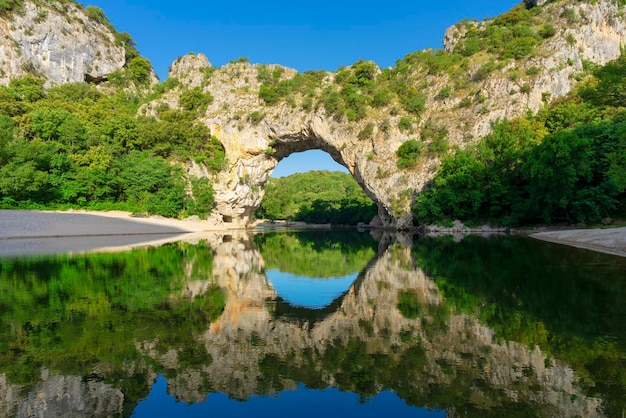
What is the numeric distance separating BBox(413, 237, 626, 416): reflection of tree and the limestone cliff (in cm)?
3338

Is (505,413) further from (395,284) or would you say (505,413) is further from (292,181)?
(292,181)

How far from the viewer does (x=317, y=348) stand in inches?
215

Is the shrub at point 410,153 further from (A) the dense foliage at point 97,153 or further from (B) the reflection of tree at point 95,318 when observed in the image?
(B) the reflection of tree at point 95,318

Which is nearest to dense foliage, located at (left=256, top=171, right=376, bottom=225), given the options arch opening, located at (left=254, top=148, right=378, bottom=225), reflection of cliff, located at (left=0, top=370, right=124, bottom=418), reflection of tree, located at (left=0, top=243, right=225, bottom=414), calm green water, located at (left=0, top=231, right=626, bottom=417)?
arch opening, located at (left=254, top=148, right=378, bottom=225)

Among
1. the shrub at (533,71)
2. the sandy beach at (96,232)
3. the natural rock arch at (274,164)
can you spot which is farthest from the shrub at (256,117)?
the shrub at (533,71)

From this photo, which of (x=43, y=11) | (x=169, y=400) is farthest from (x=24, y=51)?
(x=169, y=400)

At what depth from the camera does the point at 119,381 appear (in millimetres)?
4336

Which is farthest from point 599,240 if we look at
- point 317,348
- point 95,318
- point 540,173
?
point 95,318

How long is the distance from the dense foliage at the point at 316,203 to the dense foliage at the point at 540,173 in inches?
1215

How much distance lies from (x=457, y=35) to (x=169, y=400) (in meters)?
68.2

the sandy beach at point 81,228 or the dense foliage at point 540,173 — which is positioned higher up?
the dense foliage at point 540,173

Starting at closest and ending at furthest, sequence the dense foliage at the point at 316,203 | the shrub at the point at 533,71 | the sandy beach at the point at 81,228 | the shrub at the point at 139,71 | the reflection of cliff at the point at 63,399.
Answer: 1. the reflection of cliff at the point at 63,399
2. the sandy beach at the point at 81,228
3. the shrub at the point at 533,71
4. the shrub at the point at 139,71
5. the dense foliage at the point at 316,203

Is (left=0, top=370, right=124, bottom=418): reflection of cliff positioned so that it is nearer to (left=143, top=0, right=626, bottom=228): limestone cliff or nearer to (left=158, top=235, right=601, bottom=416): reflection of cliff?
(left=158, top=235, right=601, bottom=416): reflection of cliff

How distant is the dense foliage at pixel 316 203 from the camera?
77.4 m
